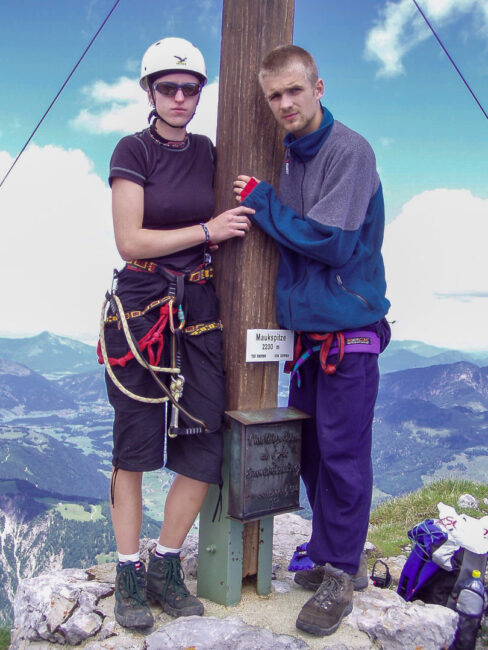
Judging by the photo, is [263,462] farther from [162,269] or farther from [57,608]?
[57,608]

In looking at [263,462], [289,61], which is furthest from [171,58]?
[263,462]

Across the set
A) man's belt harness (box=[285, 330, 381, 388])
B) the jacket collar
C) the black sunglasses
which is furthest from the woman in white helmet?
man's belt harness (box=[285, 330, 381, 388])

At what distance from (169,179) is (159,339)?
107 centimetres

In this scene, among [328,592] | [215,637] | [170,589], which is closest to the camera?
[215,637]

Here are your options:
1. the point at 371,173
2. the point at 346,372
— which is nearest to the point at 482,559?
the point at 346,372

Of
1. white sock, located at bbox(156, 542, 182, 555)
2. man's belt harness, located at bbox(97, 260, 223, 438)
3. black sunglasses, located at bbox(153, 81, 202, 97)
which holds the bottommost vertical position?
white sock, located at bbox(156, 542, 182, 555)

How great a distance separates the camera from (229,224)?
4.47m

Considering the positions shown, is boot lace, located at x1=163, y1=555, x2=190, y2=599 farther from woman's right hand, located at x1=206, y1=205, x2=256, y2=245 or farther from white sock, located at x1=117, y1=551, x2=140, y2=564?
woman's right hand, located at x1=206, y1=205, x2=256, y2=245

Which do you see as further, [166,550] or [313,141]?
[166,550]

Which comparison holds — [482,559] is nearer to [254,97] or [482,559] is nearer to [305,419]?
[305,419]

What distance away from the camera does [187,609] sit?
14.9ft

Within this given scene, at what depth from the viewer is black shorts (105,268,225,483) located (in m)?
4.37

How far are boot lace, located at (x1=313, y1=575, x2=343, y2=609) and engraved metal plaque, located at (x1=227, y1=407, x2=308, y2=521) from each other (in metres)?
0.57

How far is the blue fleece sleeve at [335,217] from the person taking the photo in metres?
4.21
